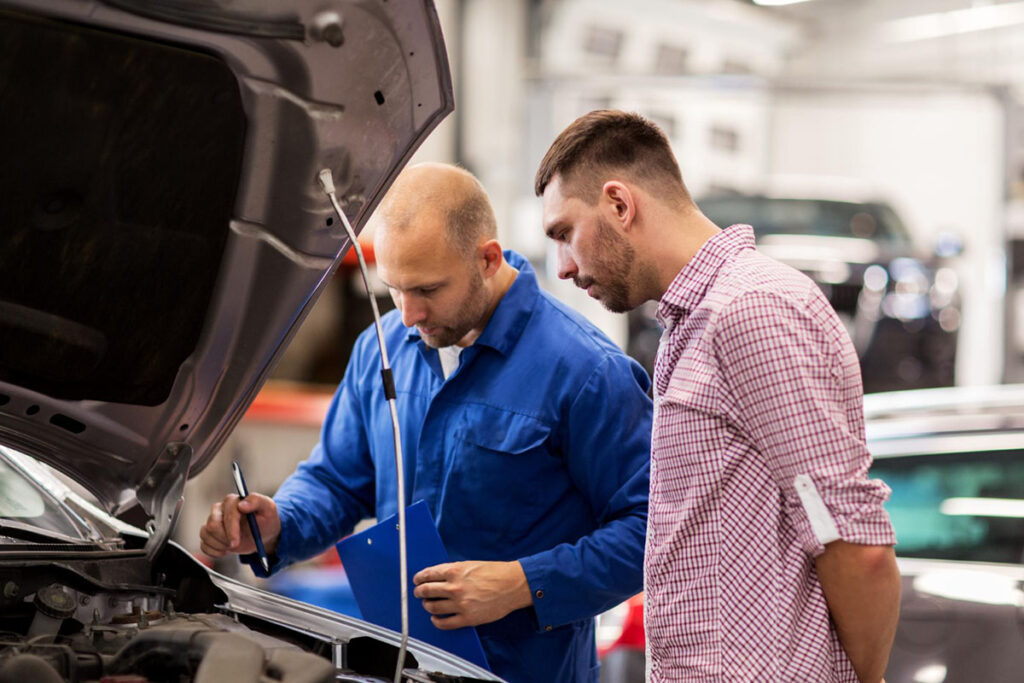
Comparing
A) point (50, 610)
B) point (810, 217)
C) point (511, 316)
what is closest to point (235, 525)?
point (50, 610)

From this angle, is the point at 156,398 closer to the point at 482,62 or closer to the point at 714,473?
the point at 714,473

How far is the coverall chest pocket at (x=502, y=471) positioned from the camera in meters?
2.06

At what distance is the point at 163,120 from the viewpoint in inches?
64.0

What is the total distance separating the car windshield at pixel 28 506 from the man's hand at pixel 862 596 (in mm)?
1316

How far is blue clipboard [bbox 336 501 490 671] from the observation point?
1948mm

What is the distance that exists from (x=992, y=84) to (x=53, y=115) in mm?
6898

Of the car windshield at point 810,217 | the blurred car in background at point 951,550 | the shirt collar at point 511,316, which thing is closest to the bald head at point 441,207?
the shirt collar at point 511,316

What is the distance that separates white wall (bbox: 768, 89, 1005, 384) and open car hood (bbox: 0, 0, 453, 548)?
5.87 meters

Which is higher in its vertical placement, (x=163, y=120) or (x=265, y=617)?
(x=163, y=120)

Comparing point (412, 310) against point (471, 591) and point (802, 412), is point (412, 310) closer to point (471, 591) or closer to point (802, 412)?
point (471, 591)

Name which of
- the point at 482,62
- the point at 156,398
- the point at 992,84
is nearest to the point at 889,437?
the point at 156,398

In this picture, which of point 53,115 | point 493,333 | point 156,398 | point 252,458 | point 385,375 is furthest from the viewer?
point 252,458

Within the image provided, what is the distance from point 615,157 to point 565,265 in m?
0.20

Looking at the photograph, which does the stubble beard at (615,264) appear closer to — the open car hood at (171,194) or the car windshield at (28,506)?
the open car hood at (171,194)
